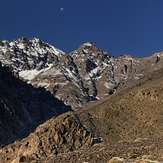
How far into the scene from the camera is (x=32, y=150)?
168ft

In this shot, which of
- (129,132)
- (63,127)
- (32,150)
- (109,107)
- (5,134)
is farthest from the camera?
(5,134)

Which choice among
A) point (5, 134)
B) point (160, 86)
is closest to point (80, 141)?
point (160, 86)

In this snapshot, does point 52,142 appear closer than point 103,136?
Yes

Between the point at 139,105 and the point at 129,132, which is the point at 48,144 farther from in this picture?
the point at 139,105

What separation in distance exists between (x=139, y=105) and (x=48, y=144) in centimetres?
3044

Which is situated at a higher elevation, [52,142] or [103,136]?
[52,142]

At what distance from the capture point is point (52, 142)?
51938 millimetres

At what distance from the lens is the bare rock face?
165 feet

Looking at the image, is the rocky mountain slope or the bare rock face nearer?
the rocky mountain slope

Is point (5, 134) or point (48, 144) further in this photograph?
point (5, 134)

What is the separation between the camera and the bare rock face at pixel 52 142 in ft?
165

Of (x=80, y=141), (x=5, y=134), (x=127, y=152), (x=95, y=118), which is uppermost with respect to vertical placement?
(x=5, y=134)

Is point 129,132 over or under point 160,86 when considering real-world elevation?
under

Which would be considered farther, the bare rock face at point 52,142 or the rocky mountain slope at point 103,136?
the bare rock face at point 52,142
